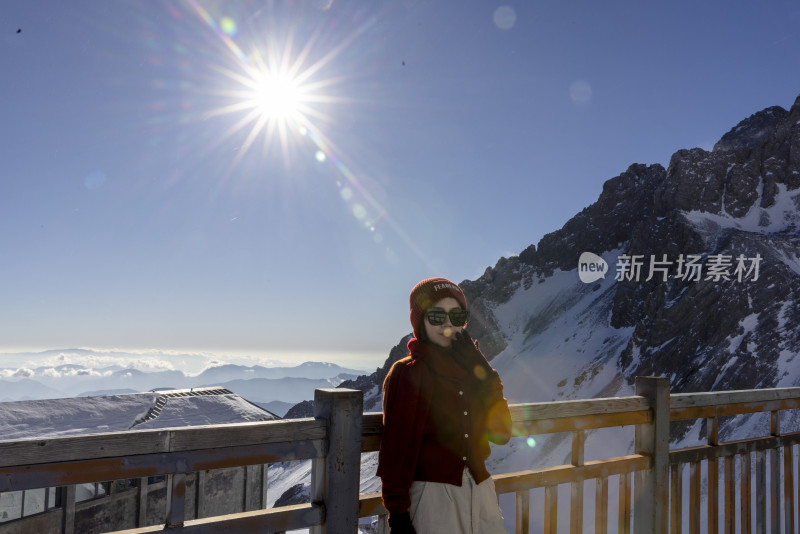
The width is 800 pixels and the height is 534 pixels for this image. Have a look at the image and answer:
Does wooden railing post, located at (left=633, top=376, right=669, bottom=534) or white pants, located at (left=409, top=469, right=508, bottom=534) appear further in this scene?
wooden railing post, located at (left=633, top=376, right=669, bottom=534)

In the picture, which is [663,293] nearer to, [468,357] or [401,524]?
[468,357]

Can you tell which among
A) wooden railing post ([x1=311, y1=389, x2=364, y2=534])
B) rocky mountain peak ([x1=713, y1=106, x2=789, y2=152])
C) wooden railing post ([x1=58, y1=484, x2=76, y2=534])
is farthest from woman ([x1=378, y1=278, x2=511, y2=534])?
rocky mountain peak ([x1=713, y1=106, x2=789, y2=152])

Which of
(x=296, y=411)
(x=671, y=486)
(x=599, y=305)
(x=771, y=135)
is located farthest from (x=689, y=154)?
(x=671, y=486)

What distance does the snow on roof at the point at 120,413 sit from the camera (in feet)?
67.5

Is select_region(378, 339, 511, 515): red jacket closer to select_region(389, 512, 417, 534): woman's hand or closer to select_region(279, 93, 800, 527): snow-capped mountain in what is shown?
select_region(389, 512, 417, 534): woman's hand

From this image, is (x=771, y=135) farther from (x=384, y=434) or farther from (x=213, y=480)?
(x=384, y=434)

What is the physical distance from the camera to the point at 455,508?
8.89 ft

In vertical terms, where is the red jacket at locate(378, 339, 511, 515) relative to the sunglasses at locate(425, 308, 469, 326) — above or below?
below

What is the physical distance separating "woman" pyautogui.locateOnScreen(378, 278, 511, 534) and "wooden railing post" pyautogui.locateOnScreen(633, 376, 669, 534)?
1650 millimetres

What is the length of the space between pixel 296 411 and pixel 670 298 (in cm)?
6314

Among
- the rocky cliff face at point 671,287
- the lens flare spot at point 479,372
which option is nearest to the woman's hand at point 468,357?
the lens flare spot at point 479,372

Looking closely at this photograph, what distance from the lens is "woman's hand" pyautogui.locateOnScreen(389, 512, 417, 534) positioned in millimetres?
2496

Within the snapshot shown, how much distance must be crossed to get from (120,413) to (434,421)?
2400 cm

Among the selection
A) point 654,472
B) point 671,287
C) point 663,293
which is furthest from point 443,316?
point 671,287
